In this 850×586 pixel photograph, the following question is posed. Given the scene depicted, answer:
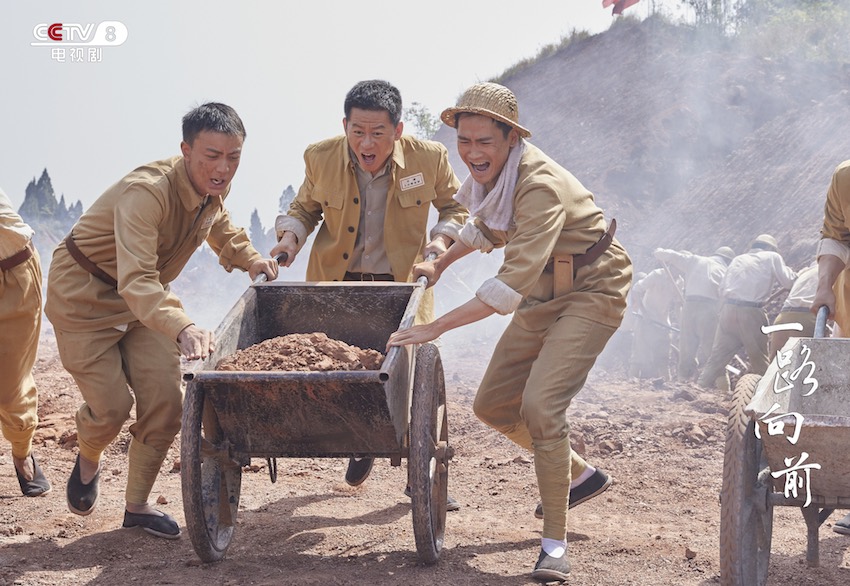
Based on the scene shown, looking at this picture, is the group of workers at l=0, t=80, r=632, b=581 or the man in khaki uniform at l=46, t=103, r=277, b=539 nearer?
the group of workers at l=0, t=80, r=632, b=581

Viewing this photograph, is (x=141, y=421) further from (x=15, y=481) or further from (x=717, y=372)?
(x=717, y=372)

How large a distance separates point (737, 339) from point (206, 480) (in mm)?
8915

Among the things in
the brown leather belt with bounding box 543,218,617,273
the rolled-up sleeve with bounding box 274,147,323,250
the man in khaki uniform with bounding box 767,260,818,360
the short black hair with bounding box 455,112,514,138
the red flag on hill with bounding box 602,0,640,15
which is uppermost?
the red flag on hill with bounding box 602,0,640,15

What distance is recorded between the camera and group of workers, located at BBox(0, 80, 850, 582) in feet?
14.3

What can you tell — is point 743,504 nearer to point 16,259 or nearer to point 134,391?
point 134,391

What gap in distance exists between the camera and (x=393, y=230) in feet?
18.4

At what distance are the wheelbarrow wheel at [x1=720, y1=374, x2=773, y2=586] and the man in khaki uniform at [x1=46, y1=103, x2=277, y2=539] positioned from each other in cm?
261

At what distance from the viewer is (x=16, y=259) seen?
5.40 meters

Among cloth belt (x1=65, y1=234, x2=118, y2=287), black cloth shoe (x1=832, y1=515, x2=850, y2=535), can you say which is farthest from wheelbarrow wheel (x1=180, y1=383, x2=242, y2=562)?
black cloth shoe (x1=832, y1=515, x2=850, y2=535)

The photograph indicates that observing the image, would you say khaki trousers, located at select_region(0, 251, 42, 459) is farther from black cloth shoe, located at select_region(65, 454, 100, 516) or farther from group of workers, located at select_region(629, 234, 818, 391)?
group of workers, located at select_region(629, 234, 818, 391)

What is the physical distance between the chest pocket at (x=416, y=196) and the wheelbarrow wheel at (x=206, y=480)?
182 centimetres

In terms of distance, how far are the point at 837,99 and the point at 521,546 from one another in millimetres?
19299

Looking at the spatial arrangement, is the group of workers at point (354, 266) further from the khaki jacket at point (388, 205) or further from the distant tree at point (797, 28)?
the distant tree at point (797, 28)

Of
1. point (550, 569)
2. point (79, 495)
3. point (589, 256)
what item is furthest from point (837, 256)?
point (79, 495)
